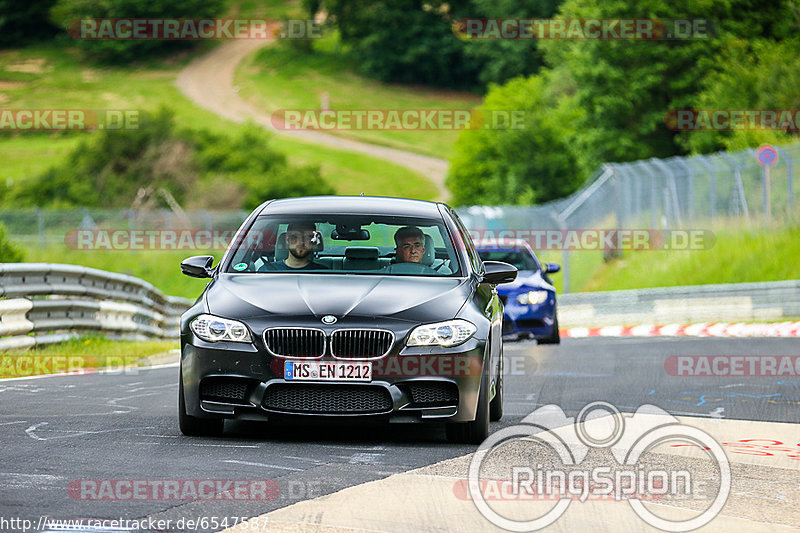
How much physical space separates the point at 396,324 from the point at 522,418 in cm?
232

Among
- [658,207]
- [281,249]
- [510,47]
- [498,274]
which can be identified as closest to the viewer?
[281,249]

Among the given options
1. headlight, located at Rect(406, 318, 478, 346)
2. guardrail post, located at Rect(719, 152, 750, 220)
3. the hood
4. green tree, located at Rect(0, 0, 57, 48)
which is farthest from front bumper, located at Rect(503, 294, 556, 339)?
green tree, located at Rect(0, 0, 57, 48)

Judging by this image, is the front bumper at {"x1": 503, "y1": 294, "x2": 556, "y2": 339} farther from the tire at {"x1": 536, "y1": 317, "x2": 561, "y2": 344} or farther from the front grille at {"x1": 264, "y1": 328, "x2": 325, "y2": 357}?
the front grille at {"x1": 264, "y1": 328, "x2": 325, "y2": 357}

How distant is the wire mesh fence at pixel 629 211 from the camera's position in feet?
103

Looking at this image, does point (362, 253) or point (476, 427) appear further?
point (362, 253)

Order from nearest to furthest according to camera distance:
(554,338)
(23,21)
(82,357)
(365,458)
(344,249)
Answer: (365,458), (344,249), (82,357), (554,338), (23,21)

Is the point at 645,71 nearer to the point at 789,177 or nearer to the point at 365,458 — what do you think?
the point at 789,177

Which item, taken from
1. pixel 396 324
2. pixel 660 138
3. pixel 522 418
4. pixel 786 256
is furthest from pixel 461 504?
pixel 660 138

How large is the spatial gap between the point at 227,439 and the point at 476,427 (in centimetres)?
150

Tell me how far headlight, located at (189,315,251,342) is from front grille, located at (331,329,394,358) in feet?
1.74

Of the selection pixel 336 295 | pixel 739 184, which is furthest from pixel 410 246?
pixel 739 184

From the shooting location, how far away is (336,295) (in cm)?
907

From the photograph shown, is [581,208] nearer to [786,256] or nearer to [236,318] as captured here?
[786,256]

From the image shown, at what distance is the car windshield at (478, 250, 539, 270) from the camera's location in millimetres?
21375
